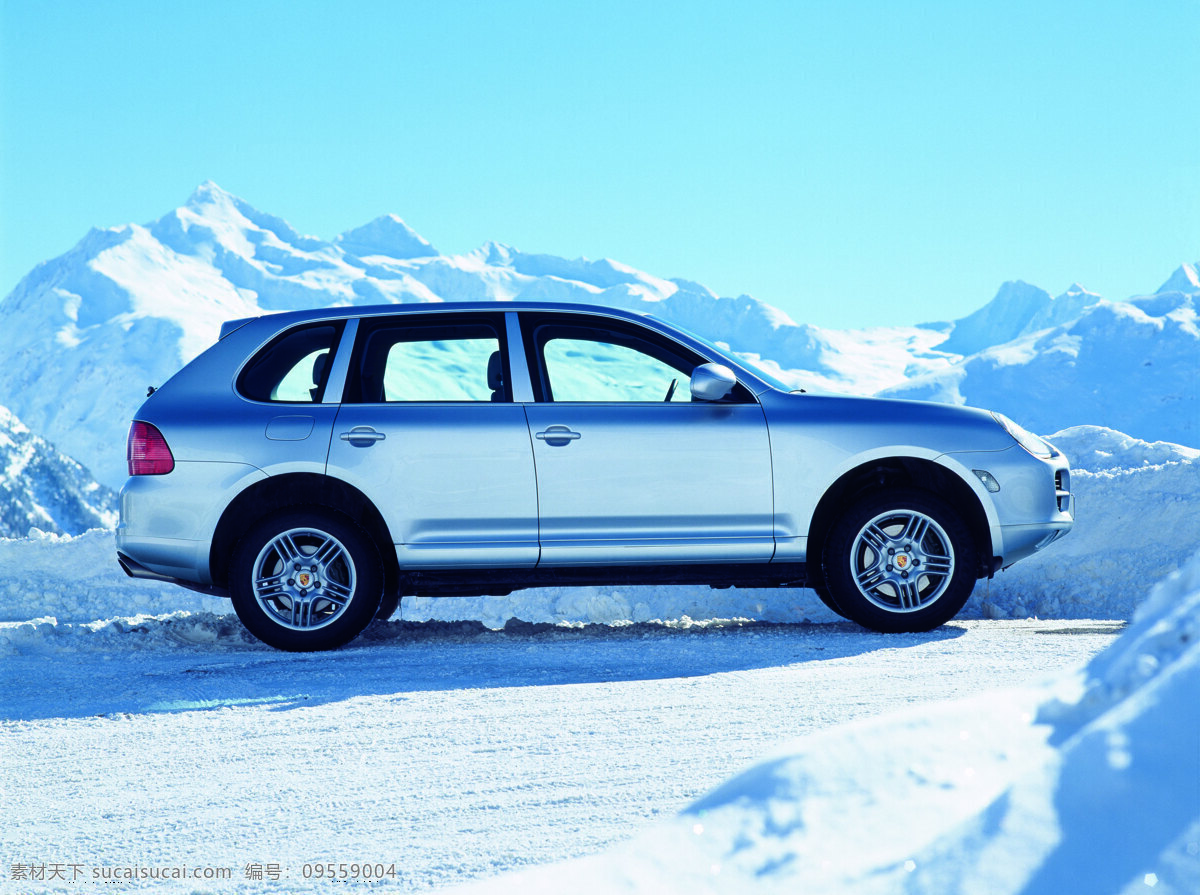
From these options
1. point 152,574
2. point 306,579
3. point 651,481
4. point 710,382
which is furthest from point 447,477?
point 152,574

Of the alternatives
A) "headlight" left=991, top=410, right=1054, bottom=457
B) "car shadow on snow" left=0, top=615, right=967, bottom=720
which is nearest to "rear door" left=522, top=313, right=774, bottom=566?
"car shadow on snow" left=0, top=615, right=967, bottom=720

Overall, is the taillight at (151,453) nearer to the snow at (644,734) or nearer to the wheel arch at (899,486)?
the snow at (644,734)

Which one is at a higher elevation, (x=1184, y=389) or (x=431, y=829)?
(x=1184, y=389)

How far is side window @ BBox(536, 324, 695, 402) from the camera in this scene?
5.76 m

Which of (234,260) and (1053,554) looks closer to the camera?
(1053,554)

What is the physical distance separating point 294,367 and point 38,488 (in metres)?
31.1

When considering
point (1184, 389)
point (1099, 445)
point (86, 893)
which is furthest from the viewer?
point (1184, 389)

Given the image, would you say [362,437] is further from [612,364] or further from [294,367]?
[612,364]

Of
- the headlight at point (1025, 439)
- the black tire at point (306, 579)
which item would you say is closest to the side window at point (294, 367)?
the black tire at point (306, 579)

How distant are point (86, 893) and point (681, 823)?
1715mm

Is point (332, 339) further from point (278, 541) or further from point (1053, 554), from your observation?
point (1053, 554)

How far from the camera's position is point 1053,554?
9.72m

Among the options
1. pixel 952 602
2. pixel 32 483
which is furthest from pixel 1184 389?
pixel 952 602

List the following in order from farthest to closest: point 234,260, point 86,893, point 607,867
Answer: point 234,260 → point 86,893 → point 607,867
